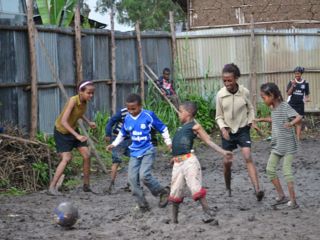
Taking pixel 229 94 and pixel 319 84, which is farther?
pixel 319 84

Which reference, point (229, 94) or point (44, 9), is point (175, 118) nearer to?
point (44, 9)

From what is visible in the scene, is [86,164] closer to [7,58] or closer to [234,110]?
[234,110]

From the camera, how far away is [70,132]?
376 inches

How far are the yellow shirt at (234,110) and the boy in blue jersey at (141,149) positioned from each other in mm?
895

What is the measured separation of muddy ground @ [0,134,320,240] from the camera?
270 inches

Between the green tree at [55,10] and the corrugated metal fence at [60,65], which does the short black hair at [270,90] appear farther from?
the green tree at [55,10]

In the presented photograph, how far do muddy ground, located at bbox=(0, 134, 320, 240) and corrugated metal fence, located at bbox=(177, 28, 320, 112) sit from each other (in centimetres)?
725

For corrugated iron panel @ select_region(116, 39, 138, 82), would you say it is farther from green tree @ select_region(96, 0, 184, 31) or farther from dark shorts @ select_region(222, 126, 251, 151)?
green tree @ select_region(96, 0, 184, 31)

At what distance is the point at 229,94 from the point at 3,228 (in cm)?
322

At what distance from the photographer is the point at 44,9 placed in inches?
659

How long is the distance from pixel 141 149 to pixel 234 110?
131 centimetres

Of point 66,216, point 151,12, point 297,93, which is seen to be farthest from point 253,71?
point 151,12

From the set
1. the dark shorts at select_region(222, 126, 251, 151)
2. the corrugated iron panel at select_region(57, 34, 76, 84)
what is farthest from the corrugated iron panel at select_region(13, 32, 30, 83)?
the dark shorts at select_region(222, 126, 251, 151)

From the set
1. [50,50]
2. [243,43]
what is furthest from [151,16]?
[50,50]
